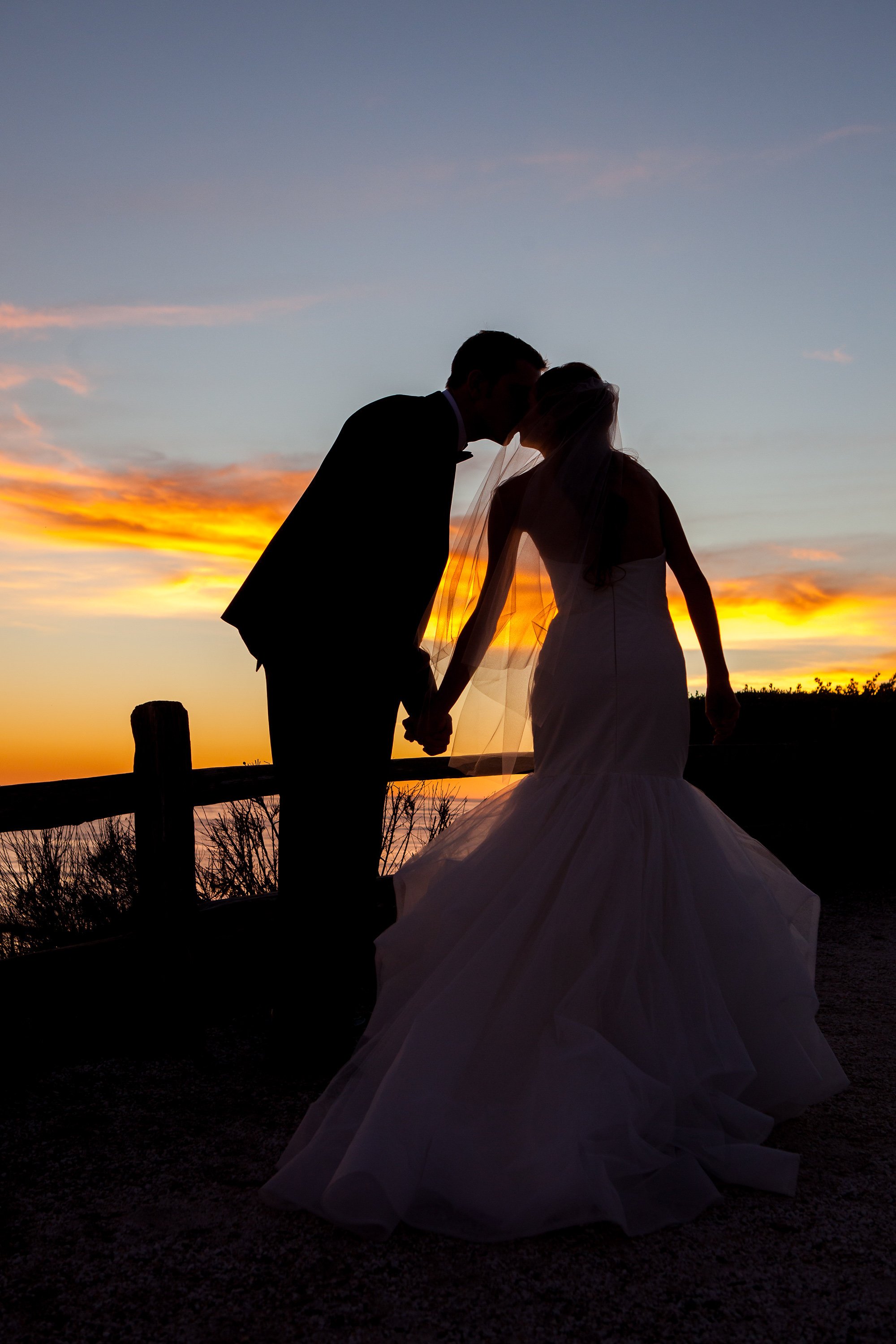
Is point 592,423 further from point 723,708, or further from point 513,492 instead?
point 723,708

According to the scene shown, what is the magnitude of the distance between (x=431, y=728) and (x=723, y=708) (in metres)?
1.07

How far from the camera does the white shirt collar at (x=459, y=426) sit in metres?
3.34

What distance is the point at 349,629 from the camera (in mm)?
3252

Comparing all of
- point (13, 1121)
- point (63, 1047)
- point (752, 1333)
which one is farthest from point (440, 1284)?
point (63, 1047)

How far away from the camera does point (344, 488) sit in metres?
3.24

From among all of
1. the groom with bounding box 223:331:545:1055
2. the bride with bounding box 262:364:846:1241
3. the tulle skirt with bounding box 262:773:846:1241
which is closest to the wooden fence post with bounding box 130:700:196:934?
the groom with bounding box 223:331:545:1055

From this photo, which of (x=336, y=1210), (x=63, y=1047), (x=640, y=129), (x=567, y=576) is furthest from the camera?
(x=640, y=129)

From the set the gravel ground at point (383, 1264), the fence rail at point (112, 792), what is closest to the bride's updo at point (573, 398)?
the fence rail at point (112, 792)

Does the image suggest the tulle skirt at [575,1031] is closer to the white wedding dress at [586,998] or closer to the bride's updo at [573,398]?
the white wedding dress at [586,998]

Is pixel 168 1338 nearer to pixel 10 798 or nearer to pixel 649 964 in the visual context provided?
pixel 649 964

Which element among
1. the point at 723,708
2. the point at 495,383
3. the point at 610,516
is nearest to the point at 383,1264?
the point at 723,708

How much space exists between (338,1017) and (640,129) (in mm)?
6658

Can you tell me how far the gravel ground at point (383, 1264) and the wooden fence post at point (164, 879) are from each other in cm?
87

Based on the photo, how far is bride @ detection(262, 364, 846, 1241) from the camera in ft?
7.22
